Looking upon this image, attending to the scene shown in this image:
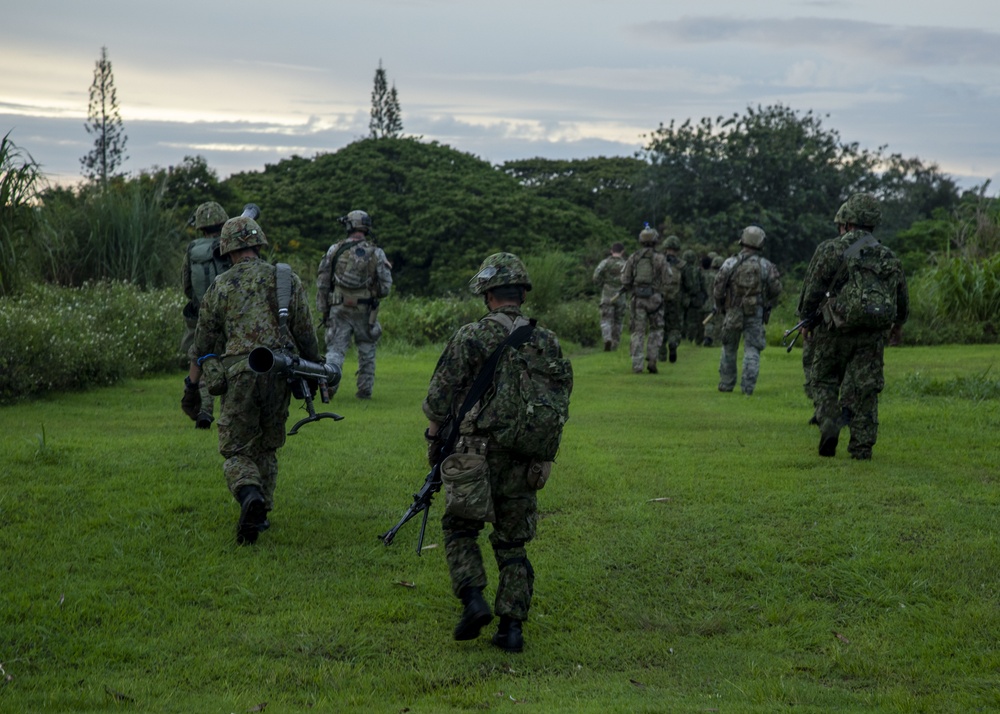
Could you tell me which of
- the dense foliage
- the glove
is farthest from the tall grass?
the dense foliage

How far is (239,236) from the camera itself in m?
7.10

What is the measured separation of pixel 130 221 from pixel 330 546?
1211 centimetres

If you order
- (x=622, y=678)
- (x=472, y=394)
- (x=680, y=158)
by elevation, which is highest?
(x=680, y=158)

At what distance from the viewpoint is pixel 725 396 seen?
14.2m

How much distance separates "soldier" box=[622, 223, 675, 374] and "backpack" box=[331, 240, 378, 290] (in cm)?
557

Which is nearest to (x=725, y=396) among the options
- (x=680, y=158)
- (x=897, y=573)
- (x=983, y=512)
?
(x=983, y=512)

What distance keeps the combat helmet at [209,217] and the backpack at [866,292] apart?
504 cm

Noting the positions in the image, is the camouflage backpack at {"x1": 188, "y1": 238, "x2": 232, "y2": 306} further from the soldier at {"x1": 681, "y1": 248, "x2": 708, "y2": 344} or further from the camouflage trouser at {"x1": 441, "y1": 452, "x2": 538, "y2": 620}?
the soldier at {"x1": 681, "y1": 248, "x2": 708, "y2": 344}

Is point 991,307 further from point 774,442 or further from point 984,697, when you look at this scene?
point 984,697

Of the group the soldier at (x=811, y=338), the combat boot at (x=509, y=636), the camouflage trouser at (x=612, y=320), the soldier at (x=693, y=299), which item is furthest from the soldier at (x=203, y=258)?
the soldier at (x=693, y=299)

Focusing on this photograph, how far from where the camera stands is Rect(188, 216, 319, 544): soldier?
6.77 metres

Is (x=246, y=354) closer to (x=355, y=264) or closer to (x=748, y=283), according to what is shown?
(x=355, y=264)

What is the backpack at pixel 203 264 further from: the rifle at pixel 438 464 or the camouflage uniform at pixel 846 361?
the camouflage uniform at pixel 846 361

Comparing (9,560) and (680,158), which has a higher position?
(680,158)
